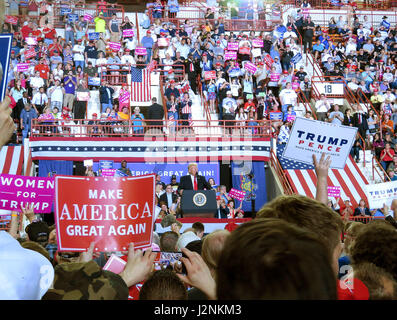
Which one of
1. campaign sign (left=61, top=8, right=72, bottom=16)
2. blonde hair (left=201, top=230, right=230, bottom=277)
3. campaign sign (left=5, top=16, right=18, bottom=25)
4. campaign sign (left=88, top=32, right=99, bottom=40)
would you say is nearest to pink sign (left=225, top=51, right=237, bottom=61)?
campaign sign (left=88, top=32, right=99, bottom=40)

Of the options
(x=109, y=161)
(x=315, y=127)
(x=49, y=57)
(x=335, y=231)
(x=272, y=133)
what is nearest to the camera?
(x=335, y=231)

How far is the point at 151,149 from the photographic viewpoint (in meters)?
18.8

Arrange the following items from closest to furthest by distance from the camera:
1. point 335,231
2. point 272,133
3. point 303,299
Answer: point 303,299
point 335,231
point 272,133

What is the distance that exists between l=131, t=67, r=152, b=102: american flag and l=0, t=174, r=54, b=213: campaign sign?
12146 mm

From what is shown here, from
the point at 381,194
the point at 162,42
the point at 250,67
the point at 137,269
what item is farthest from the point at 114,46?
the point at 137,269

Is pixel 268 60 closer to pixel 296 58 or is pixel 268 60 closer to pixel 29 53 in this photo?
pixel 296 58

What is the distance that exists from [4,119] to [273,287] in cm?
122

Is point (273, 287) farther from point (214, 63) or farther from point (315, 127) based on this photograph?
point (214, 63)

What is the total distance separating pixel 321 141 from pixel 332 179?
11.0 m

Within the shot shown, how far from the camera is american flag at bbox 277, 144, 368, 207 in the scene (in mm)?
18641

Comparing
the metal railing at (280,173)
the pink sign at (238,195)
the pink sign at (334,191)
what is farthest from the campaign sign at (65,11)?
the pink sign at (334,191)

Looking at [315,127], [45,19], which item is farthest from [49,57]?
[315,127]

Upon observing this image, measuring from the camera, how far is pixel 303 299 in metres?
1.51
